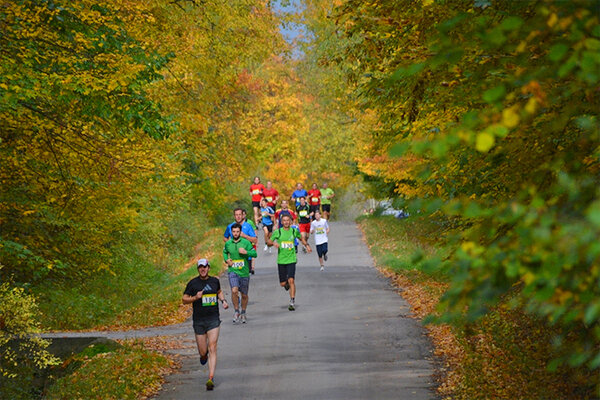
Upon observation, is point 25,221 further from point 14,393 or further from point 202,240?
point 202,240

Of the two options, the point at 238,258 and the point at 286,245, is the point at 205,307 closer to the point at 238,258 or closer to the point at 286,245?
the point at 238,258

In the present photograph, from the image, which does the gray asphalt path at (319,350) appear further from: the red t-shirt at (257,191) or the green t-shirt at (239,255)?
the red t-shirt at (257,191)

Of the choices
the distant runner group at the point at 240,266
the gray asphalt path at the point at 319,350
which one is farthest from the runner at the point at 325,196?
the gray asphalt path at the point at 319,350

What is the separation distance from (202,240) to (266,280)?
14.9 meters

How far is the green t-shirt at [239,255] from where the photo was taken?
1720 cm

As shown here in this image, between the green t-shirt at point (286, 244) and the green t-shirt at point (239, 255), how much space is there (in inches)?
58.9

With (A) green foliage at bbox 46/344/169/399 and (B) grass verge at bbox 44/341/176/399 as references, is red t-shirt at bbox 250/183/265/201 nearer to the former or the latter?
(B) grass verge at bbox 44/341/176/399

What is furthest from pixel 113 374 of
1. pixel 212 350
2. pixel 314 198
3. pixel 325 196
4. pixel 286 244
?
pixel 325 196

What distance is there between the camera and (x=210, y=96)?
30688 mm

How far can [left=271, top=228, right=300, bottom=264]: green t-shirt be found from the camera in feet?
62.9

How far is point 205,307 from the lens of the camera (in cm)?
1325

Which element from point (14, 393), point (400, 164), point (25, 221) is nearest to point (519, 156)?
point (14, 393)

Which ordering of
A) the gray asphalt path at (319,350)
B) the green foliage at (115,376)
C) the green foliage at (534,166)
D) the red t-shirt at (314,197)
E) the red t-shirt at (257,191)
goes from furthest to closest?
the red t-shirt at (314,197)
the red t-shirt at (257,191)
the green foliage at (115,376)
the gray asphalt path at (319,350)
the green foliage at (534,166)

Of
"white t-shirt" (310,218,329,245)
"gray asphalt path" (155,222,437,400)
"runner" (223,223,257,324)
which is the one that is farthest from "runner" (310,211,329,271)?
"runner" (223,223,257,324)
